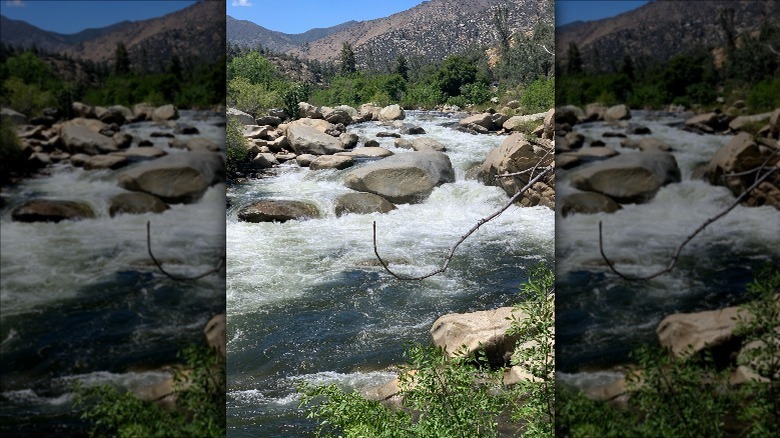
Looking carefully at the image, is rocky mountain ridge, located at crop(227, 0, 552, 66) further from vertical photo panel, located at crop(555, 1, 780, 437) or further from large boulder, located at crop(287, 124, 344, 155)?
vertical photo panel, located at crop(555, 1, 780, 437)

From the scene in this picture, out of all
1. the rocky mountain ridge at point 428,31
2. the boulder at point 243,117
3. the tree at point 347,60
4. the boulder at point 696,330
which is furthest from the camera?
the rocky mountain ridge at point 428,31

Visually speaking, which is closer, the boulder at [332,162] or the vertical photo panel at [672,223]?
the vertical photo panel at [672,223]

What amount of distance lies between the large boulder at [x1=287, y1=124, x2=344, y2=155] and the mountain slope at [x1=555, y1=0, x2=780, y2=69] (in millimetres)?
13932

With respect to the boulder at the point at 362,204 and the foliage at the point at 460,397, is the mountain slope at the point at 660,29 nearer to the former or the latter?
the foliage at the point at 460,397

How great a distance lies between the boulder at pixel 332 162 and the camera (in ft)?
44.4

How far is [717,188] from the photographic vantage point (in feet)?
2.34

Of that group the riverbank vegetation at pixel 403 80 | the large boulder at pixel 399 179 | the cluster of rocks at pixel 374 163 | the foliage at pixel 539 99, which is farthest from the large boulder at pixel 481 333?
the foliage at pixel 539 99

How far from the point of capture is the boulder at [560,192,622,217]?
749 mm

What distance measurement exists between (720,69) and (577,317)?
28cm

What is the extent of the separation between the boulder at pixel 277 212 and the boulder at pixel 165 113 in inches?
427

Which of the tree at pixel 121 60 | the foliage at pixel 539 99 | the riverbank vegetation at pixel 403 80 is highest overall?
the riverbank vegetation at pixel 403 80

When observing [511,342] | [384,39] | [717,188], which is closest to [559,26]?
[717,188]

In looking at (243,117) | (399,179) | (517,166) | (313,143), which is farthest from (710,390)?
(243,117)

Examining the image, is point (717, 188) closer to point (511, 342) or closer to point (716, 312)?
point (716, 312)
